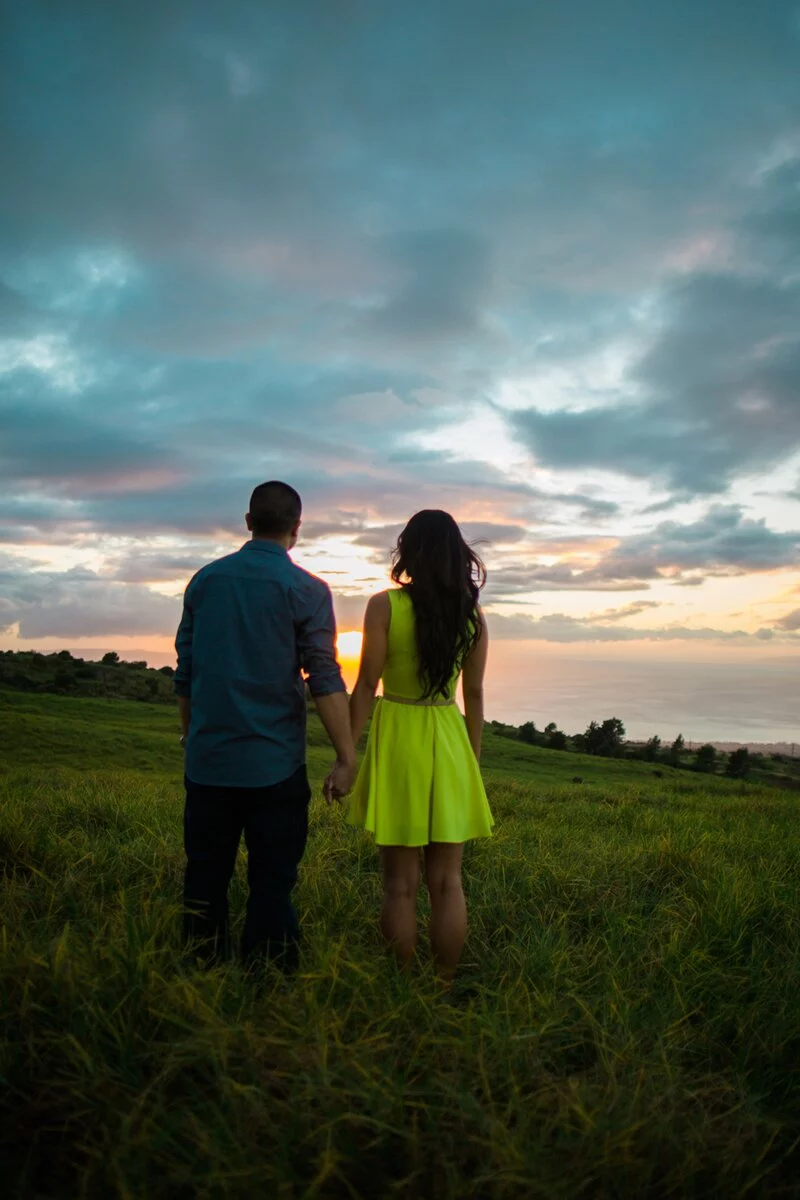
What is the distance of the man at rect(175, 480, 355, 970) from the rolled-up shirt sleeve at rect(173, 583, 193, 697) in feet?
0.16

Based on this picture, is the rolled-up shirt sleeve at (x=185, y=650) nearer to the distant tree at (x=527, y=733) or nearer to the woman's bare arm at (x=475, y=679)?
the woman's bare arm at (x=475, y=679)

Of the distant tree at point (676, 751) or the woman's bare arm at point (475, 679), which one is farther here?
the distant tree at point (676, 751)

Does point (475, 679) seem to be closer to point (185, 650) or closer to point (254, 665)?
point (254, 665)

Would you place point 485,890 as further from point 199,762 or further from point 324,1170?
point 324,1170

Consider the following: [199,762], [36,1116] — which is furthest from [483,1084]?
[199,762]

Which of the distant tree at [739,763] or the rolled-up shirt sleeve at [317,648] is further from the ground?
the rolled-up shirt sleeve at [317,648]

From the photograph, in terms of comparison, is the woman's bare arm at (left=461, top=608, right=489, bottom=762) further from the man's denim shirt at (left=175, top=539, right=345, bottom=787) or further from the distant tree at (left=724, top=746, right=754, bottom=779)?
the distant tree at (left=724, top=746, right=754, bottom=779)

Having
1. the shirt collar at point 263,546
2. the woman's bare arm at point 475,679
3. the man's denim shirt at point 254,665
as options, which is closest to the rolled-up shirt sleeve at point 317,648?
the man's denim shirt at point 254,665

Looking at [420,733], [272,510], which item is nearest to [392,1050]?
[420,733]

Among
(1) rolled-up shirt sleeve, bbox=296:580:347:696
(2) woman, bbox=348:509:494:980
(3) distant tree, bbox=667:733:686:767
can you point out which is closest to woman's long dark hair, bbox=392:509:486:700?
(2) woman, bbox=348:509:494:980

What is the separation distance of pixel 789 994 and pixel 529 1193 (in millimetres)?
2933

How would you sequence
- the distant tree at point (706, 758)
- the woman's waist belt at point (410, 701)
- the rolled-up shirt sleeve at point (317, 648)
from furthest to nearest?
1. the distant tree at point (706, 758)
2. the woman's waist belt at point (410, 701)
3. the rolled-up shirt sleeve at point (317, 648)

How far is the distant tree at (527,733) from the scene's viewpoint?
5232 cm

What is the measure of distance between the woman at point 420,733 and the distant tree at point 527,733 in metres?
48.2
